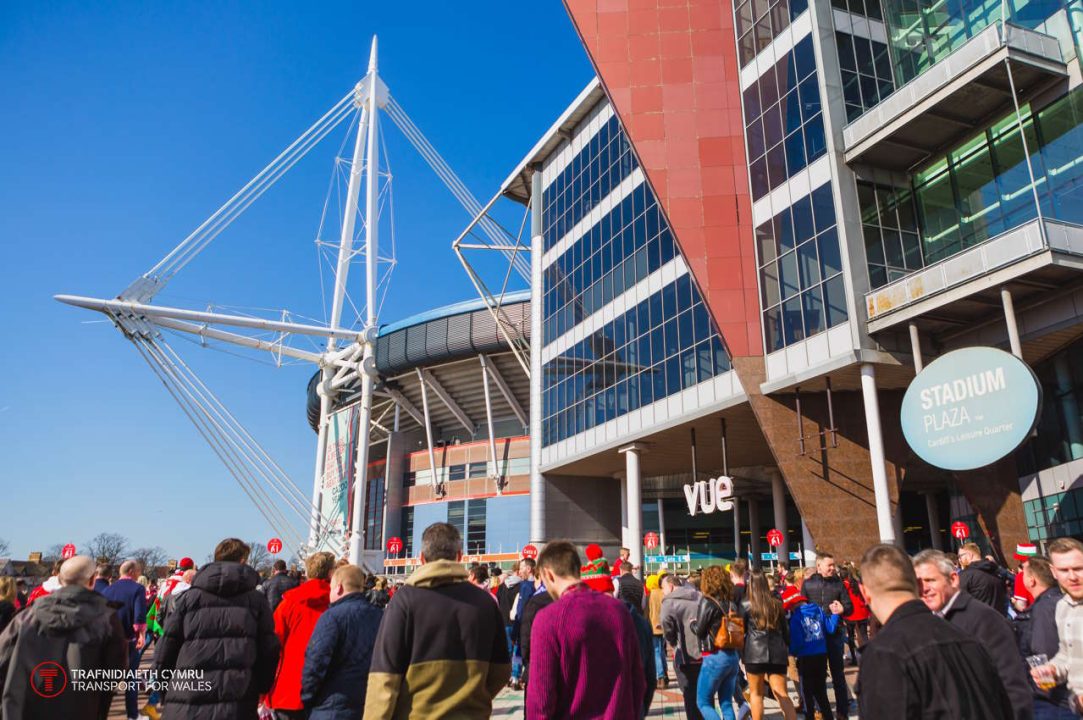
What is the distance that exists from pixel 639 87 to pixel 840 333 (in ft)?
38.2

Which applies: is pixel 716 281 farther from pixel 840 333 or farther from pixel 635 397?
pixel 635 397

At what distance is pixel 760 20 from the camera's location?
84.0 feet

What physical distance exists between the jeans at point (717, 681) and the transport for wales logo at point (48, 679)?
5392 mm

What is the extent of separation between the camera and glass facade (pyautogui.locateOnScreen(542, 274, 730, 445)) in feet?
88.3

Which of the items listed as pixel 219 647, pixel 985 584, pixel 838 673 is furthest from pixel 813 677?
pixel 219 647

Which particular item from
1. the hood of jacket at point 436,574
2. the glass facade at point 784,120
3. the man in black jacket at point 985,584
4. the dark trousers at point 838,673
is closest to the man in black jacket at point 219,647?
the hood of jacket at point 436,574

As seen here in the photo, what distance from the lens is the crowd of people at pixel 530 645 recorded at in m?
2.87

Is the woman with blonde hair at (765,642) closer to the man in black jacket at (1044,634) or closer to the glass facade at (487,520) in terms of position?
the man in black jacket at (1044,634)

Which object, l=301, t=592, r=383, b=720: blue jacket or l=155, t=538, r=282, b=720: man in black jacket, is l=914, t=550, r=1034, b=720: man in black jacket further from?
l=155, t=538, r=282, b=720: man in black jacket

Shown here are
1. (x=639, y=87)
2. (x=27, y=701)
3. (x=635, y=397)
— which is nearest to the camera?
(x=27, y=701)

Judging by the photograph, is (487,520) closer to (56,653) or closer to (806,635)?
(806,635)

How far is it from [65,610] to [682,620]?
17.6ft

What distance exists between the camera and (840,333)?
21062mm

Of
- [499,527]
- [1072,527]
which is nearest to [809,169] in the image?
[1072,527]
